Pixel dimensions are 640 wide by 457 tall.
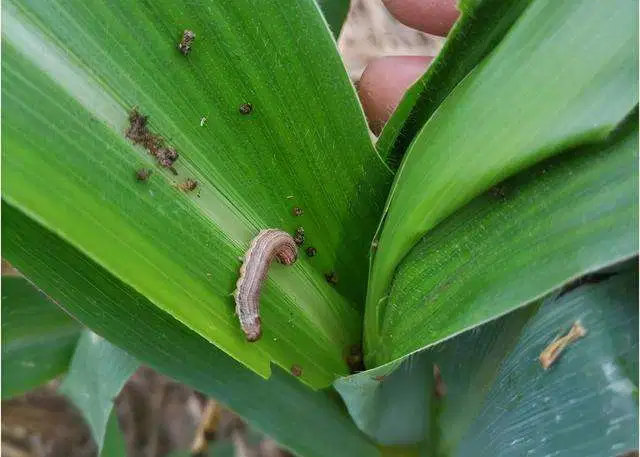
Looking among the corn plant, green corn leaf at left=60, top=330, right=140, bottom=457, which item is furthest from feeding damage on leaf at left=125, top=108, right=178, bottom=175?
green corn leaf at left=60, top=330, right=140, bottom=457

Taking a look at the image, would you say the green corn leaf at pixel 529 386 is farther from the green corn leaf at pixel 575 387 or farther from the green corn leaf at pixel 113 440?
the green corn leaf at pixel 113 440

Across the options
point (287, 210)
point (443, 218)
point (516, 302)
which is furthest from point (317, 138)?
point (516, 302)

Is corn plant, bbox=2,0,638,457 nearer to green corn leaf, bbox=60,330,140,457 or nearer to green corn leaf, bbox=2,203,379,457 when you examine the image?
green corn leaf, bbox=2,203,379,457

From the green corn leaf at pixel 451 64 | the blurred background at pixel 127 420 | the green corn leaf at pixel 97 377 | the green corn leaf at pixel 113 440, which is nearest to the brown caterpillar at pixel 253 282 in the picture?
the green corn leaf at pixel 451 64

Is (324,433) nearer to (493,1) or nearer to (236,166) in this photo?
(236,166)

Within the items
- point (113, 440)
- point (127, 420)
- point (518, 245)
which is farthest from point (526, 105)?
point (127, 420)

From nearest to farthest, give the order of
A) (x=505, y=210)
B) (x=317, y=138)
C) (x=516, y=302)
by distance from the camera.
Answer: (x=516, y=302) → (x=505, y=210) → (x=317, y=138)
